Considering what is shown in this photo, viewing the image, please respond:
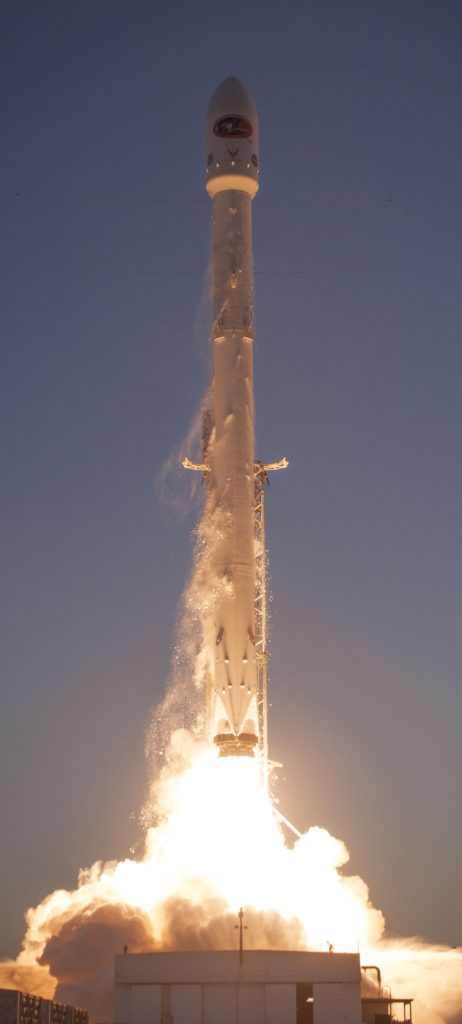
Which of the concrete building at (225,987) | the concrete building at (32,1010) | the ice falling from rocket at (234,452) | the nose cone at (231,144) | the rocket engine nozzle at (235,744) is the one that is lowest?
the concrete building at (32,1010)

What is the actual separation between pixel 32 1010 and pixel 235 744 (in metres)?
14.1

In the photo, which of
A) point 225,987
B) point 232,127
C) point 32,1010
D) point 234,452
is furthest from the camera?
point 232,127

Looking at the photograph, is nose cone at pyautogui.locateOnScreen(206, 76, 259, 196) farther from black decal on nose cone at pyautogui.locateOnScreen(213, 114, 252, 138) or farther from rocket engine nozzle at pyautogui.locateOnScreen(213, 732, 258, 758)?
rocket engine nozzle at pyautogui.locateOnScreen(213, 732, 258, 758)

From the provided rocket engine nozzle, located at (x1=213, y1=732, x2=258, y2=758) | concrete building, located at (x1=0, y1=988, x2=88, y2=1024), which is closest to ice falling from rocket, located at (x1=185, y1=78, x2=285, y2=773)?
rocket engine nozzle, located at (x1=213, y1=732, x2=258, y2=758)

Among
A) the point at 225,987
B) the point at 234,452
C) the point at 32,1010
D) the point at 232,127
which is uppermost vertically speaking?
the point at 232,127

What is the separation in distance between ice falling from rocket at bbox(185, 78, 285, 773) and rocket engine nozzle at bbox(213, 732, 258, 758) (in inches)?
1.7

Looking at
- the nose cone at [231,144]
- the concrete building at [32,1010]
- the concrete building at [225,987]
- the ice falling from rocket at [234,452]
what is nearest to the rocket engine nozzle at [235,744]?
the ice falling from rocket at [234,452]

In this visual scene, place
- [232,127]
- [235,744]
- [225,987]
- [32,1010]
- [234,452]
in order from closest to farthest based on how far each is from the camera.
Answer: [32,1010] → [225,987] → [235,744] → [234,452] → [232,127]

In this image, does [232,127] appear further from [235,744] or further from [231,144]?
[235,744]

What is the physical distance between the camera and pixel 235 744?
68.4 meters

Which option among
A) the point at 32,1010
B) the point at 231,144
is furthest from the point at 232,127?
the point at 32,1010

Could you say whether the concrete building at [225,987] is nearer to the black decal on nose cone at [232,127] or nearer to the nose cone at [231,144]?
the nose cone at [231,144]

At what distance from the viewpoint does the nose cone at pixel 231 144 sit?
74.8 m

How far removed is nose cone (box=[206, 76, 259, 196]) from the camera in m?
74.8
